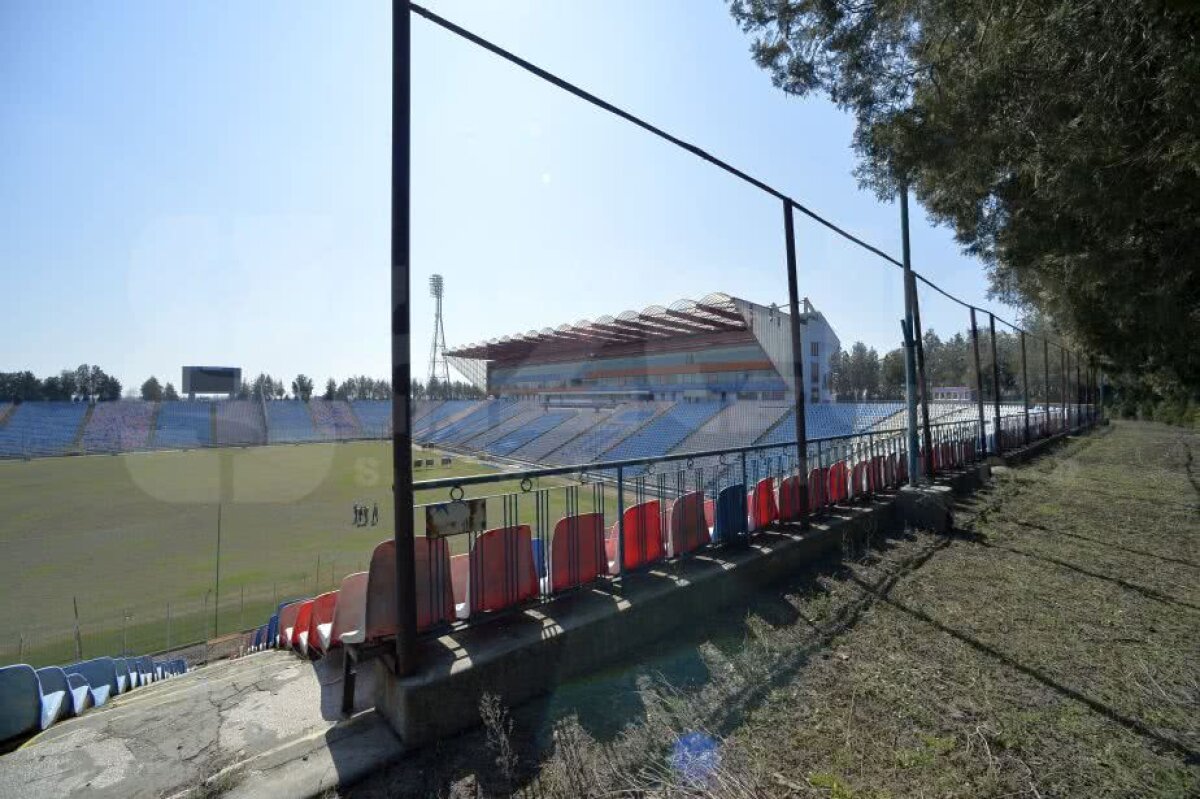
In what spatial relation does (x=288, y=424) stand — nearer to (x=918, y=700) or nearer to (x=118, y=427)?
(x=118, y=427)

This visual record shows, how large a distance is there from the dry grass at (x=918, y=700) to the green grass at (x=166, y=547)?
6.19 feet

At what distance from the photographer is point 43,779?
8.55 feet

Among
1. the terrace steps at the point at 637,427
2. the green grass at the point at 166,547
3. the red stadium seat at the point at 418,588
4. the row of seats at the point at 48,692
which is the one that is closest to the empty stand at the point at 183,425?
the green grass at the point at 166,547

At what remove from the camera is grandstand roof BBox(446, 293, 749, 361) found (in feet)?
102

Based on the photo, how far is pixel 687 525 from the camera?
190 inches

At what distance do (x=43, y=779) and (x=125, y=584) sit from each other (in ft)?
50.1

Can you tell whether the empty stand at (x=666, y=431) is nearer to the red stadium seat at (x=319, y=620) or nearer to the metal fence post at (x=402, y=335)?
the red stadium seat at (x=319, y=620)

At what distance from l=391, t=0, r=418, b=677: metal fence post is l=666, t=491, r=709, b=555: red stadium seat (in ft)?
8.00

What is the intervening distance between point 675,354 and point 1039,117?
40.9m

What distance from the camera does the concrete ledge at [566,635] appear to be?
2787 mm

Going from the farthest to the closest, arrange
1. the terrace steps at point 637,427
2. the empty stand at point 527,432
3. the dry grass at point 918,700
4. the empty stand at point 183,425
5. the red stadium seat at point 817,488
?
the empty stand at point 183,425
the empty stand at point 527,432
the terrace steps at point 637,427
the red stadium seat at point 817,488
the dry grass at point 918,700

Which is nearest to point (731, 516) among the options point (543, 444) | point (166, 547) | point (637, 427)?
point (166, 547)

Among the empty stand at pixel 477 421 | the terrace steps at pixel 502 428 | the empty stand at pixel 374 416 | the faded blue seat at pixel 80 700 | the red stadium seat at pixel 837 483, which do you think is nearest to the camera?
the faded blue seat at pixel 80 700

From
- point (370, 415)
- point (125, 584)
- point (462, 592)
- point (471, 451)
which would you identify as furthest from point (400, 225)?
point (370, 415)
